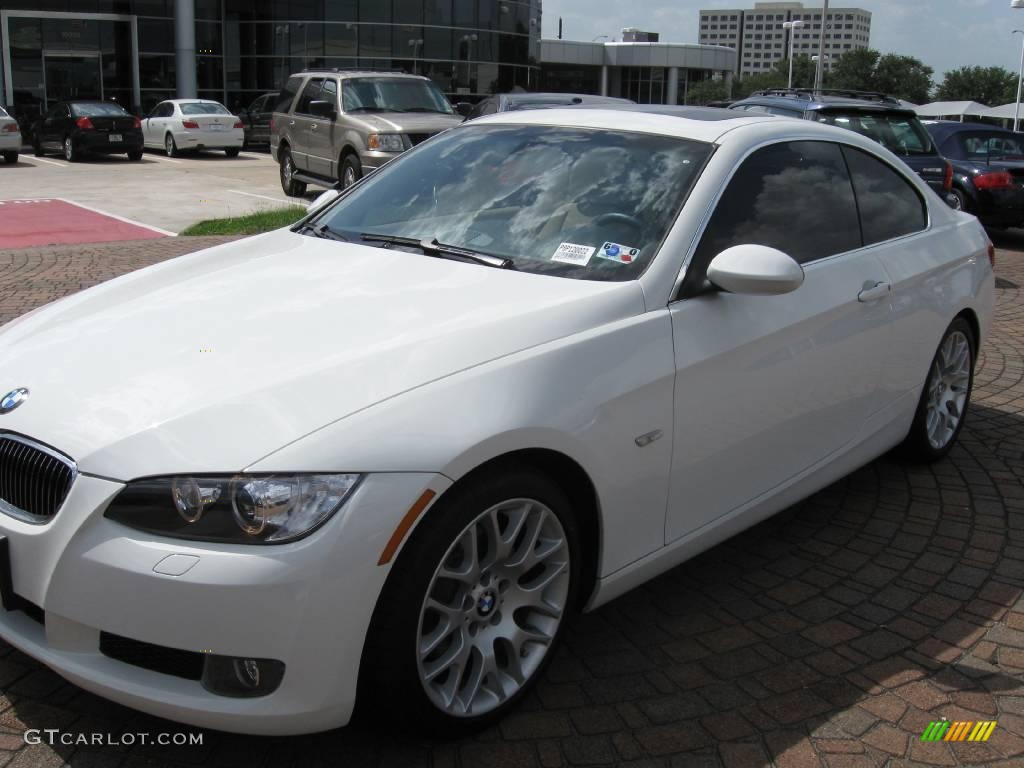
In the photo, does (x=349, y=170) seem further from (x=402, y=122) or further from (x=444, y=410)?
(x=444, y=410)

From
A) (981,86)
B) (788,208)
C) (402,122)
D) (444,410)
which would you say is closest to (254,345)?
(444,410)

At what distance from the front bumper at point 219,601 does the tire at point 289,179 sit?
50.0ft

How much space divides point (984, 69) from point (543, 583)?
10537 centimetres

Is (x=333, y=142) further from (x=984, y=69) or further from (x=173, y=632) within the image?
(x=984, y=69)

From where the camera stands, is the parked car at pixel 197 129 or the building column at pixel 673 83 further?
the building column at pixel 673 83

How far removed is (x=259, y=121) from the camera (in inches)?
1160

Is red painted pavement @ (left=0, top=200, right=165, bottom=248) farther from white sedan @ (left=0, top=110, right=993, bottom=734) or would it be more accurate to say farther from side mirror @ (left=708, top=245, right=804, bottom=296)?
side mirror @ (left=708, top=245, right=804, bottom=296)

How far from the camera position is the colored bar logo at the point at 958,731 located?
3092mm

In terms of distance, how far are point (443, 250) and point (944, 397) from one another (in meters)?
2.82

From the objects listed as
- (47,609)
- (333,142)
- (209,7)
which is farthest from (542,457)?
(209,7)

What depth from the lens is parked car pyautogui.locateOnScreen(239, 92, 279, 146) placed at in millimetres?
29391

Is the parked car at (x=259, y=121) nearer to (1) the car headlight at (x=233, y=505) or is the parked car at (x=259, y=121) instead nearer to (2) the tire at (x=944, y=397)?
(2) the tire at (x=944, y=397)

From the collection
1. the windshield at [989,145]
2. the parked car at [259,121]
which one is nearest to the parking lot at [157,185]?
the parked car at [259,121]

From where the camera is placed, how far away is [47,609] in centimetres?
260
